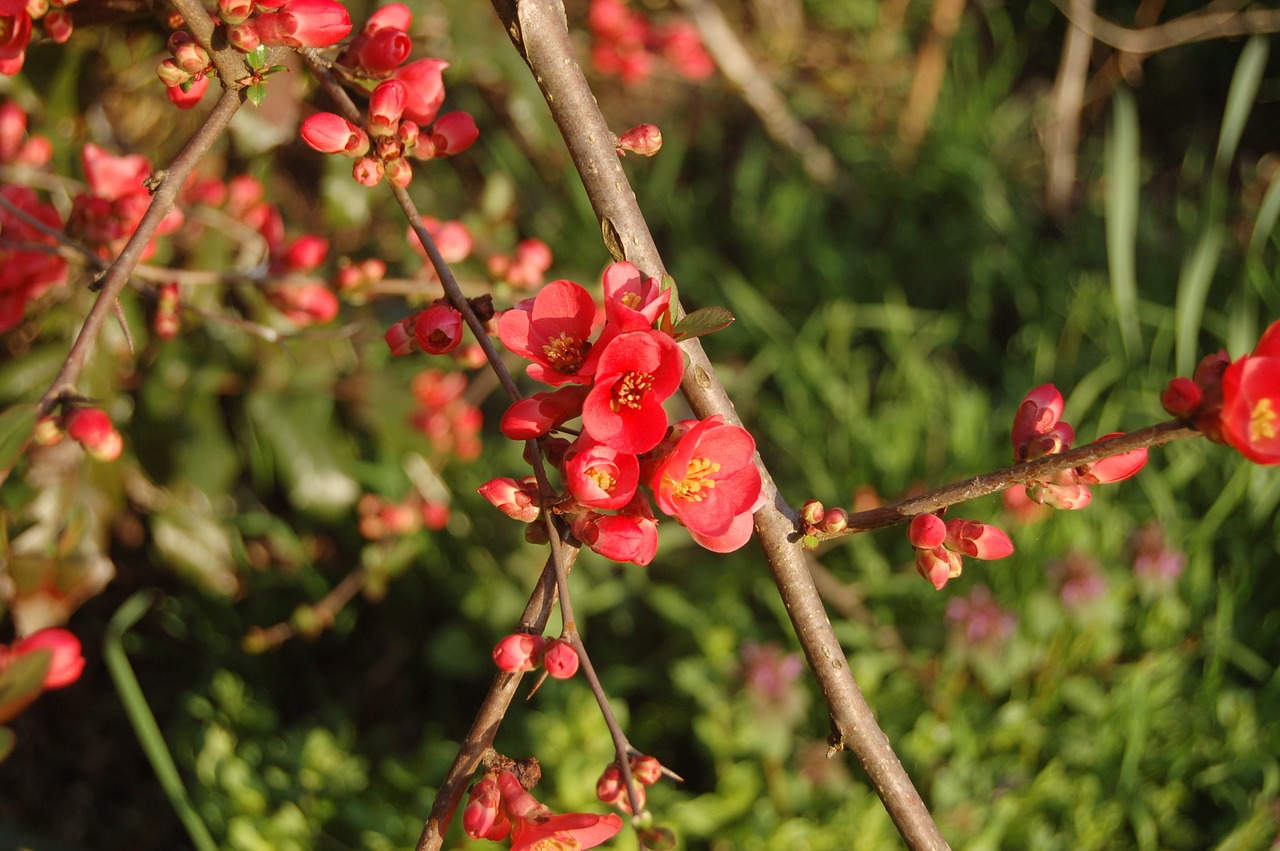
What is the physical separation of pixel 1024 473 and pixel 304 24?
2.17ft

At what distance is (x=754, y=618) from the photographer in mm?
1939

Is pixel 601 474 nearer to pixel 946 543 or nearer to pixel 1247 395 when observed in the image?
pixel 946 543

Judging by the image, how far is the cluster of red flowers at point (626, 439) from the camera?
0.66 m

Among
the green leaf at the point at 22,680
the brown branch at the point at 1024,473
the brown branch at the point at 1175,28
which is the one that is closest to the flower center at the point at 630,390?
the brown branch at the point at 1024,473

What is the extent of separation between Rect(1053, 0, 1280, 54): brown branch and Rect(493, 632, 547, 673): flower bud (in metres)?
2.24

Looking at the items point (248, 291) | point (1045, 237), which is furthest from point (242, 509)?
point (1045, 237)

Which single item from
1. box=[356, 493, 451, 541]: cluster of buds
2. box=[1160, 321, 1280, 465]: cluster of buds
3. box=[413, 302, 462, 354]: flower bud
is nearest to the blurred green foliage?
box=[356, 493, 451, 541]: cluster of buds

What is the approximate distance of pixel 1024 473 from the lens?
68cm

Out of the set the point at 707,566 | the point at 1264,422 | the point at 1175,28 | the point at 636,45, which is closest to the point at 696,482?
the point at 1264,422

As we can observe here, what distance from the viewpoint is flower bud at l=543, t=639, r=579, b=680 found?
2.22 feet

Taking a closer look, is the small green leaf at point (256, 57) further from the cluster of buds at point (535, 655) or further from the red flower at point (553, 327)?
the cluster of buds at point (535, 655)

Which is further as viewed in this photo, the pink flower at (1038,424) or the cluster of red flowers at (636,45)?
the cluster of red flowers at (636,45)

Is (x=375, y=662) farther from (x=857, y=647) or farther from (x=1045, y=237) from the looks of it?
(x=1045, y=237)

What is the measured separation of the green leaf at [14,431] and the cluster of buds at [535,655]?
0.35 meters
